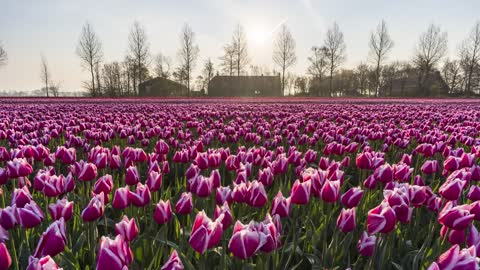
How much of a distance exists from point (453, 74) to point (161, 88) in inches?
2385

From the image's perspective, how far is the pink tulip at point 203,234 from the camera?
171 centimetres

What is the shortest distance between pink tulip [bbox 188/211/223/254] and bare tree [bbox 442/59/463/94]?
76411 millimetres

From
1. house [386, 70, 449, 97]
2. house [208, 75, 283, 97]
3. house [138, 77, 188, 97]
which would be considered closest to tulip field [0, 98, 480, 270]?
house [386, 70, 449, 97]

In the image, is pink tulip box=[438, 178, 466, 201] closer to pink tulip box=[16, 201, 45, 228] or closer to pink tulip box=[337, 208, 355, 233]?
pink tulip box=[337, 208, 355, 233]

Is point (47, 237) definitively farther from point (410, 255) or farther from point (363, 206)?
point (363, 206)

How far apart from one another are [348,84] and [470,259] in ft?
305

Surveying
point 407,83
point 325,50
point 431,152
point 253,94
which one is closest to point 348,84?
point 407,83

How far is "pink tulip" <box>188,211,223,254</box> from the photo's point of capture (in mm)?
1705

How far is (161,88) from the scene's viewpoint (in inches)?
3029

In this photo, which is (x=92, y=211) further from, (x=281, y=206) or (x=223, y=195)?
(x=281, y=206)

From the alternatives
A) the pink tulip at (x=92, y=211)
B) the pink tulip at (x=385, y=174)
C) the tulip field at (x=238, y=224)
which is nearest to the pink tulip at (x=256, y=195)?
the tulip field at (x=238, y=224)

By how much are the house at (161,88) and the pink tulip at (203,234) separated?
70.0 metres

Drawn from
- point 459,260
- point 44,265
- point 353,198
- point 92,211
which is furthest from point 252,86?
point 44,265

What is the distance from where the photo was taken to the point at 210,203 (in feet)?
10.7
